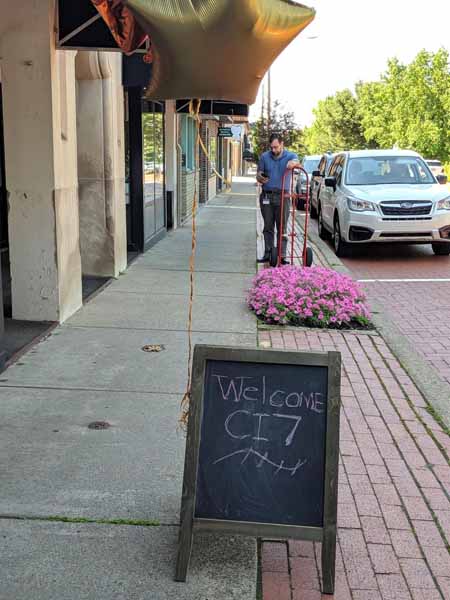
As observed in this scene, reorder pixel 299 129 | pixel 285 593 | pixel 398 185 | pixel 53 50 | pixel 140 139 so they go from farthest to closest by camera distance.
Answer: pixel 299 129
pixel 398 185
pixel 140 139
pixel 53 50
pixel 285 593

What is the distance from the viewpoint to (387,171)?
14.2m

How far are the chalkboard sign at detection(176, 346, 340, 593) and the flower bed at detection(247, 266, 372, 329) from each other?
4.30 meters

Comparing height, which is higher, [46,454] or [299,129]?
[299,129]

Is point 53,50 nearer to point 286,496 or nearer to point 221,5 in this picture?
point 221,5

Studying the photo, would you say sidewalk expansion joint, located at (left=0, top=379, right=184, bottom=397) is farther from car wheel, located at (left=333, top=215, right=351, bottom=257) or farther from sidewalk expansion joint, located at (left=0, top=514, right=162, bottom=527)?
car wheel, located at (left=333, top=215, right=351, bottom=257)

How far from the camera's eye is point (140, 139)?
12.1 m

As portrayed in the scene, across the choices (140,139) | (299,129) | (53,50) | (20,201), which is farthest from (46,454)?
(299,129)

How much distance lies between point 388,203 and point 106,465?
9.60m

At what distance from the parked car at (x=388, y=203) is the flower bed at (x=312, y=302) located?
16.1 ft

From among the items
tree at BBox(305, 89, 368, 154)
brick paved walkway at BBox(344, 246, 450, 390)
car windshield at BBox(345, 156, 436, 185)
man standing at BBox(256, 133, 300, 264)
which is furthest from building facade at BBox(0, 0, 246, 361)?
tree at BBox(305, 89, 368, 154)

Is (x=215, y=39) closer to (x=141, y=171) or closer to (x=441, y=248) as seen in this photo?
(x=141, y=171)

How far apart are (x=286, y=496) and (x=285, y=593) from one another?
0.40 m

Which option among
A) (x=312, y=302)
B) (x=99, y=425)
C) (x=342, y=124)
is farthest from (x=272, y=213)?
(x=342, y=124)

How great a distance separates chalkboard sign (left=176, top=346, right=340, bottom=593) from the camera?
3.18m
